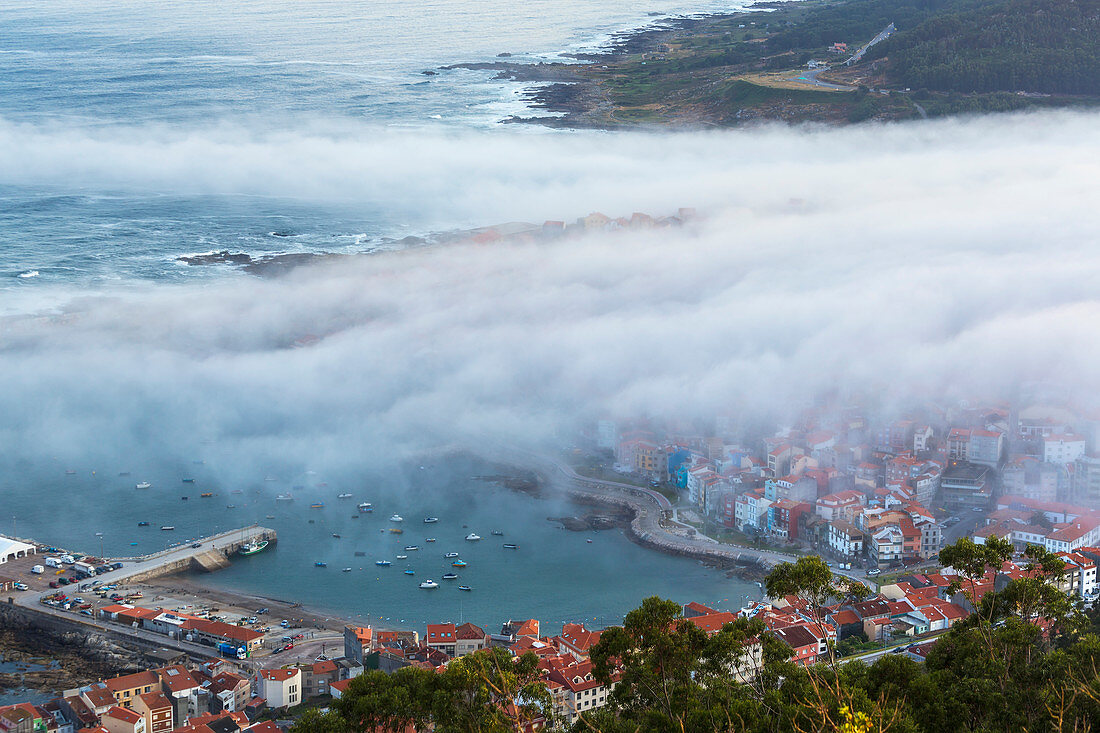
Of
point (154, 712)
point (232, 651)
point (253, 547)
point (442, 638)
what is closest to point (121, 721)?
point (154, 712)

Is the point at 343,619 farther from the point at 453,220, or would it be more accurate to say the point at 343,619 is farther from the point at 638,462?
the point at 453,220

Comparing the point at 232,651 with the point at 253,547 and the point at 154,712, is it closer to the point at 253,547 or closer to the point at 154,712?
the point at 154,712

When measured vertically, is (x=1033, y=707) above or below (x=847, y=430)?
above

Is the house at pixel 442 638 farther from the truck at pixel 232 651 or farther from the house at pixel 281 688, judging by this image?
the truck at pixel 232 651

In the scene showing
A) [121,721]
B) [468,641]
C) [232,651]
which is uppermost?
[121,721]

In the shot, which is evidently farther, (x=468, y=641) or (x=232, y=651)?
(x=232, y=651)

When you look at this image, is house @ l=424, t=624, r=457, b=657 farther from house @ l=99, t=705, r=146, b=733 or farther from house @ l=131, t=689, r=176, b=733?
house @ l=99, t=705, r=146, b=733

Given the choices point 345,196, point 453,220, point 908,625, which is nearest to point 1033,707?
point 908,625
